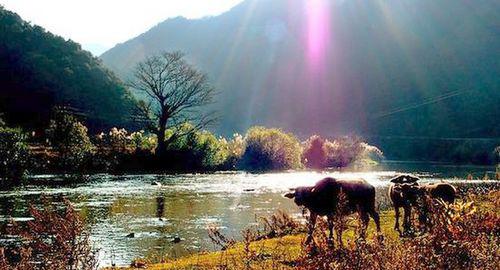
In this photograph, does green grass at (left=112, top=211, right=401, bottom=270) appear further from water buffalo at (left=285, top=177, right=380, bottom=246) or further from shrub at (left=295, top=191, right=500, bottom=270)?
shrub at (left=295, top=191, right=500, bottom=270)

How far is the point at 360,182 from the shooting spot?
15.4 metres

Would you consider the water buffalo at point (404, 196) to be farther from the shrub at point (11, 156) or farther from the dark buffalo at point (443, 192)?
the shrub at point (11, 156)

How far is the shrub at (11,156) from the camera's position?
49719 millimetres

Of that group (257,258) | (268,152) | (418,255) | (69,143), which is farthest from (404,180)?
(268,152)

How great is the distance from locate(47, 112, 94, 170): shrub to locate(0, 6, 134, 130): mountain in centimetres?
2690

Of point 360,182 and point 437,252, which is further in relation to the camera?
point 360,182

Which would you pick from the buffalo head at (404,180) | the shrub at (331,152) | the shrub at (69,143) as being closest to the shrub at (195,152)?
the shrub at (69,143)

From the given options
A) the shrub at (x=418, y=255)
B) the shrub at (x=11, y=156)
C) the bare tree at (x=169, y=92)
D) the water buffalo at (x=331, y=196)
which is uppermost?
the bare tree at (x=169, y=92)

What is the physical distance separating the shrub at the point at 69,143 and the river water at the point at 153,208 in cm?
1103

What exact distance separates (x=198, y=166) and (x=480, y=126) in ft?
348

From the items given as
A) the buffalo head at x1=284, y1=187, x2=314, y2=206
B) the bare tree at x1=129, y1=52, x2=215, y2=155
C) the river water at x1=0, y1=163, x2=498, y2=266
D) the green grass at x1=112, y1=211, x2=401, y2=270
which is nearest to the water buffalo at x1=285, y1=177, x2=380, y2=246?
the buffalo head at x1=284, y1=187, x2=314, y2=206

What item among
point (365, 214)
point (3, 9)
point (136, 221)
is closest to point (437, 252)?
point (365, 214)

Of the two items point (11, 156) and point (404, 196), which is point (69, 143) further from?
point (404, 196)

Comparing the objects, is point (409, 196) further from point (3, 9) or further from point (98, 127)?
point (3, 9)
